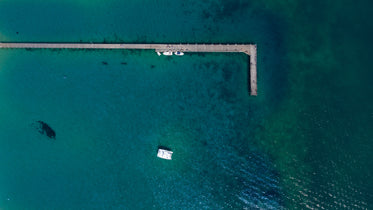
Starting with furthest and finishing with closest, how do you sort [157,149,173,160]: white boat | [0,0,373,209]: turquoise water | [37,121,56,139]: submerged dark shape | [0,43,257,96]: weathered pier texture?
[37,121,56,139]: submerged dark shape
[0,43,257,96]: weathered pier texture
[157,149,173,160]: white boat
[0,0,373,209]: turquoise water

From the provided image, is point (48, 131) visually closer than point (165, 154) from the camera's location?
No

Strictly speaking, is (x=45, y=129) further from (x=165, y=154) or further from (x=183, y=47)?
(x=183, y=47)

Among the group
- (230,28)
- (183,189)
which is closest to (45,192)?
(183,189)

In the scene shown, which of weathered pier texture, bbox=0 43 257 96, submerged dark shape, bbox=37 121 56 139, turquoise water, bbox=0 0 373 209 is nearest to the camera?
turquoise water, bbox=0 0 373 209

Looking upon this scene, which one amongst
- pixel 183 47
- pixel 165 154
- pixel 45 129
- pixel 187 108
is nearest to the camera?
pixel 165 154

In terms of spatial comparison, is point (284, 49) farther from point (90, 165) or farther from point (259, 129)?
point (90, 165)

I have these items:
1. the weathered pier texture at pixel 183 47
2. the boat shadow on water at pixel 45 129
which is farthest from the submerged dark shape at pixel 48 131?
the weathered pier texture at pixel 183 47

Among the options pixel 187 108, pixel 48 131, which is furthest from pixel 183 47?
pixel 48 131

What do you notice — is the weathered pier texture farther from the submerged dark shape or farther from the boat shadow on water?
the submerged dark shape

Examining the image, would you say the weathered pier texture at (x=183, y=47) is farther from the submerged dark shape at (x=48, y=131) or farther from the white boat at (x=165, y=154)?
the white boat at (x=165, y=154)

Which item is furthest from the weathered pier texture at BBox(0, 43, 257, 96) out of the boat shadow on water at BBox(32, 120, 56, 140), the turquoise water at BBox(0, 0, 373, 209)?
the boat shadow on water at BBox(32, 120, 56, 140)
